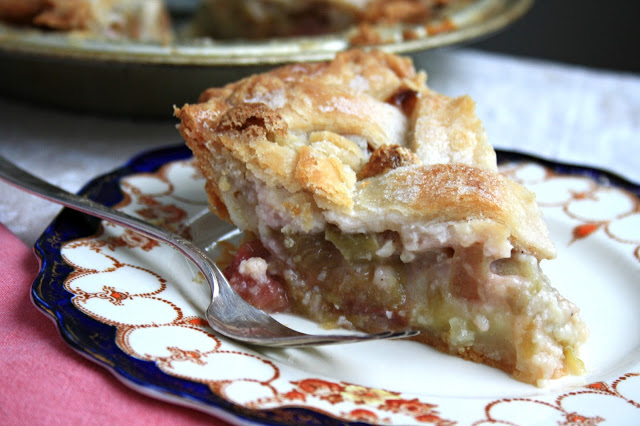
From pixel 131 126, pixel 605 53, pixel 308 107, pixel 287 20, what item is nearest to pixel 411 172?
pixel 308 107

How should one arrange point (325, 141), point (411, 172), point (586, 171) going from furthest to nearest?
point (586, 171) < point (325, 141) < point (411, 172)

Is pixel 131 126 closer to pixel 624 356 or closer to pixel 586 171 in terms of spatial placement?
pixel 586 171

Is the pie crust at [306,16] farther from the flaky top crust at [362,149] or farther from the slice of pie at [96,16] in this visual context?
the flaky top crust at [362,149]

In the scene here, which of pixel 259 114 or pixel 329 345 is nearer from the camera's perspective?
pixel 329 345

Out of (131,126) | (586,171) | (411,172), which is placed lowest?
(131,126)

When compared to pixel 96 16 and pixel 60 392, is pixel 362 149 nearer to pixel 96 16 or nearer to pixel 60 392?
pixel 60 392

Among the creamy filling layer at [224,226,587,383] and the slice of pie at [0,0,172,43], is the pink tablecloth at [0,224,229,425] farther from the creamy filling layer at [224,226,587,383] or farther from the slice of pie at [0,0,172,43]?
the slice of pie at [0,0,172,43]

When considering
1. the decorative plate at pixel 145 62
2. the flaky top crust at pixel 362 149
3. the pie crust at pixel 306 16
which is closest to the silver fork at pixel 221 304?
the flaky top crust at pixel 362 149

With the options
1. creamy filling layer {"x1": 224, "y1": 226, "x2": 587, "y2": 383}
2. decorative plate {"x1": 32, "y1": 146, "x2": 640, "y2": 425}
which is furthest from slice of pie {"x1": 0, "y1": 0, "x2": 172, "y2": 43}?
creamy filling layer {"x1": 224, "y1": 226, "x2": 587, "y2": 383}

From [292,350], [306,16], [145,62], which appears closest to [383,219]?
[292,350]
